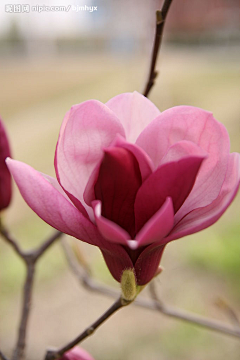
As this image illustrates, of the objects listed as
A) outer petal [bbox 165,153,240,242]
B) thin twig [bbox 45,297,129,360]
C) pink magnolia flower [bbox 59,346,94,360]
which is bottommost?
pink magnolia flower [bbox 59,346,94,360]

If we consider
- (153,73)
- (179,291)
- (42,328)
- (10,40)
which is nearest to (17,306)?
(42,328)

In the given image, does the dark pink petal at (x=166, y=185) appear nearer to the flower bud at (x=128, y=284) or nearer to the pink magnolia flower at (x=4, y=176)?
the flower bud at (x=128, y=284)

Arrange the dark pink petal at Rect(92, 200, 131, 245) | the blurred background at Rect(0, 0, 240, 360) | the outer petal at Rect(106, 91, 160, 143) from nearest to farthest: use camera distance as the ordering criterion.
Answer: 1. the dark pink petal at Rect(92, 200, 131, 245)
2. the outer petal at Rect(106, 91, 160, 143)
3. the blurred background at Rect(0, 0, 240, 360)

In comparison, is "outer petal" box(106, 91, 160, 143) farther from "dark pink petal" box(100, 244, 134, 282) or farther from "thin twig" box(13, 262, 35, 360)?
"thin twig" box(13, 262, 35, 360)

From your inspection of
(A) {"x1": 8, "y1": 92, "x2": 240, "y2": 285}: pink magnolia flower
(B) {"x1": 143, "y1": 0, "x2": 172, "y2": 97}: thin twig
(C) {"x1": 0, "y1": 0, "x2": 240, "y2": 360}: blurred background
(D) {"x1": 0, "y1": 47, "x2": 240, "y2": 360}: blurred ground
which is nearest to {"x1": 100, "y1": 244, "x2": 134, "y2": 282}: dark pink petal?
(A) {"x1": 8, "y1": 92, "x2": 240, "y2": 285}: pink magnolia flower

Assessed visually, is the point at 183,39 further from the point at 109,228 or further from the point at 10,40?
the point at 109,228

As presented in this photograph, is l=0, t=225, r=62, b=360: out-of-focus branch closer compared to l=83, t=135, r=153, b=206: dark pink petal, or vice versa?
l=83, t=135, r=153, b=206: dark pink petal

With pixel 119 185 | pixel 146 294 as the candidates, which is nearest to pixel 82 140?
pixel 119 185
